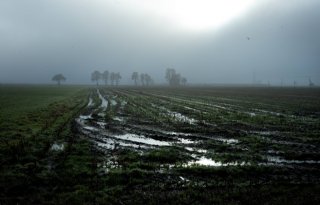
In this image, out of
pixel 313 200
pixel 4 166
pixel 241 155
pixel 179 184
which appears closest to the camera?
pixel 313 200

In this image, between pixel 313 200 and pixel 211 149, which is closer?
pixel 313 200

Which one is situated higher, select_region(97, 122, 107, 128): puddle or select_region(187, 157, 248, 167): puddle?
select_region(187, 157, 248, 167): puddle

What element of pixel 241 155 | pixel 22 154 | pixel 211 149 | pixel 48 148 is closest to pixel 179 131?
pixel 211 149

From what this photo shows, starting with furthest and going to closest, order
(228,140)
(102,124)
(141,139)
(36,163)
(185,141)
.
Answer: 1. (102,124)
2. (141,139)
3. (228,140)
4. (185,141)
5. (36,163)

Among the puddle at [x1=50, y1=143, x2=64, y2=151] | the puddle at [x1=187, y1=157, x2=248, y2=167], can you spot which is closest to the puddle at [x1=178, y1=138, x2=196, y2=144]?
the puddle at [x1=187, y1=157, x2=248, y2=167]

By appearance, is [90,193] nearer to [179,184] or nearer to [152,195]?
[152,195]

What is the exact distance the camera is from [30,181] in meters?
11.2

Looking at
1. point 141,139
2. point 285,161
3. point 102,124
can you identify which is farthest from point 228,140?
point 102,124

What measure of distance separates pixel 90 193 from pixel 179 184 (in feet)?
10.2

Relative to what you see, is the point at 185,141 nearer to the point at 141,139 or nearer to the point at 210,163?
the point at 141,139

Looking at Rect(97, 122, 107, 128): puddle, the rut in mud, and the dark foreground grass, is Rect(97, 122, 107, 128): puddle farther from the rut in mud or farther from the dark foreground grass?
the dark foreground grass

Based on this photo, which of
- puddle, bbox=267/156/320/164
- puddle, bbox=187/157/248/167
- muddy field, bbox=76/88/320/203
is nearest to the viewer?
muddy field, bbox=76/88/320/203

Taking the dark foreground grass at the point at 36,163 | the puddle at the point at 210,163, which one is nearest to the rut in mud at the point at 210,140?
the puddle at the point at 210,163

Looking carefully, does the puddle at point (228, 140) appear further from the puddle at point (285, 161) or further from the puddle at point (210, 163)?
the puddle at point (210, 163)
